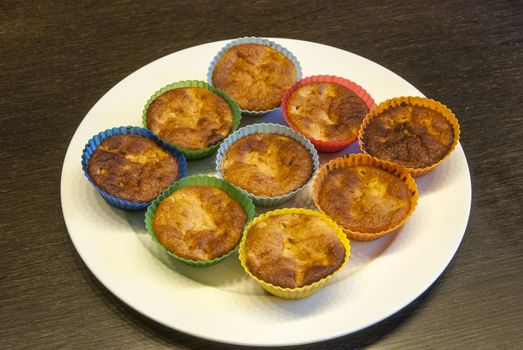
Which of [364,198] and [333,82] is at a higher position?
[333,82]

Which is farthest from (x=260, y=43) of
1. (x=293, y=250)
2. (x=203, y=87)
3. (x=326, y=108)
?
(x=293, y=250)

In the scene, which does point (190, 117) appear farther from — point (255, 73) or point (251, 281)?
point (251, 281)

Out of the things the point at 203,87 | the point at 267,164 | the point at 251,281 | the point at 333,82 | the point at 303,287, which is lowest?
the point at 251,281

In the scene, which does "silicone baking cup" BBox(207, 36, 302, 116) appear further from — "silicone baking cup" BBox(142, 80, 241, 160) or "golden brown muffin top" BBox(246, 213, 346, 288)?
A: "golden brown muffin top" BBox(246, 213, 346, 288)

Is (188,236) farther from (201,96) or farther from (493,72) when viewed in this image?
(493,72)

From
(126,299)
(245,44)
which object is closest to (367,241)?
(126,299)

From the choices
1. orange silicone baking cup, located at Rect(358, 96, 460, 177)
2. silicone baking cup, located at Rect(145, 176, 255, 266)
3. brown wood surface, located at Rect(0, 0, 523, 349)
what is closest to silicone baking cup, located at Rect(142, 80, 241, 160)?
silicone baking cup, located at Rect(145, 176, 255, 266)

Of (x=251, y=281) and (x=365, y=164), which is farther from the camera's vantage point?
(x=365, y=164)

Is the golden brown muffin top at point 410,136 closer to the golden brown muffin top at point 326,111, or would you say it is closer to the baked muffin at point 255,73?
the golden brown muffin top at point 326,111
